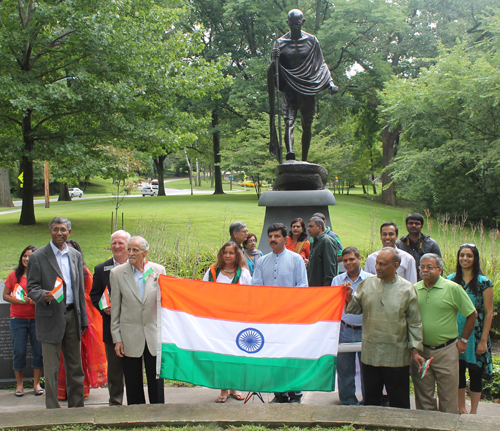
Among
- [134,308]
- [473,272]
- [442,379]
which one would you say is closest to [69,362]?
[134,308]

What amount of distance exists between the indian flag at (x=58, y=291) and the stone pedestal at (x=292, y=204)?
5.43 metres

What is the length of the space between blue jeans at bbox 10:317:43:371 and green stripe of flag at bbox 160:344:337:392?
2.16 metres

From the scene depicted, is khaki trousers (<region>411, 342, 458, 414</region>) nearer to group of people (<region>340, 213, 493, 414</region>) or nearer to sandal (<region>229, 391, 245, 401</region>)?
group of people (<region>340, 213, 493, 414</region>)

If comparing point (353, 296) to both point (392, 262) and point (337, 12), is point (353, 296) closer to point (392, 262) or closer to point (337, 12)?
point (392, 262)

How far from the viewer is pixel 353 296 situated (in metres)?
4.44

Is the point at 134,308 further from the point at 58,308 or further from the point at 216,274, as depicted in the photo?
the point at 216,274

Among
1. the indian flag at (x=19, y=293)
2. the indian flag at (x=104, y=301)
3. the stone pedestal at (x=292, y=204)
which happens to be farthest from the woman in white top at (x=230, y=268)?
the stone pedestal at (x=292, y=204)

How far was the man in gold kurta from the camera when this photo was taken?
13.9 feet

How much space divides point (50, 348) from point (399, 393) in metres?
3.32

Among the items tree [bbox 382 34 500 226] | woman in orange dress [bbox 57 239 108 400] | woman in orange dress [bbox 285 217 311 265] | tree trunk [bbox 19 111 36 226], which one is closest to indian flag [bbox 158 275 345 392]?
woman in orange dress [bbox 57 239 108 400]

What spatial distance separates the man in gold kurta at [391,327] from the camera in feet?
13.9

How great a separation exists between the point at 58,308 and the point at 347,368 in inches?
114

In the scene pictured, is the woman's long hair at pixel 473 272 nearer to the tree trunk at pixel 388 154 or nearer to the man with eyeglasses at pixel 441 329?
the man with eyeglasses at pixel 441 329

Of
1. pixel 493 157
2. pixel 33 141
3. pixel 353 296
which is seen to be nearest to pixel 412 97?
pixel 493 157
